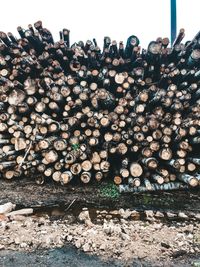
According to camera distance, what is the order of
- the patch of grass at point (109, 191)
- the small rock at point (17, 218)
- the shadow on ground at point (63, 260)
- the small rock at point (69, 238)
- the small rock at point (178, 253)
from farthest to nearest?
1. the patch of grass at point (109, 191)
2. the small rock at point (17, 218)
3. the small rock at point (69, 238)
4. the small rock at point (178, 253)
5. the shadow on ground at point (63, 260)

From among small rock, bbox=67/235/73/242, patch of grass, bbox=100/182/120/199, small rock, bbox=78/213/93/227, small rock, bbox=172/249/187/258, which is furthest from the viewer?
patch of grass, bbox=100/182/120/199

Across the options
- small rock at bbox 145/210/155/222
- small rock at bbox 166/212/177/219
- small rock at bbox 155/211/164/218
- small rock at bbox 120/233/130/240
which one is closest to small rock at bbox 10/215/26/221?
small rock at bbox 120/233/130/240

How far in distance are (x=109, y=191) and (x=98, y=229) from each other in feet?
3.30

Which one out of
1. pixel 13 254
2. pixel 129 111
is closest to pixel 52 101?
pixel 129 111

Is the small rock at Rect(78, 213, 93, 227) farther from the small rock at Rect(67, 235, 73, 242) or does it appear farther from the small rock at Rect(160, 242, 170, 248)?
the small rock at Rect(160, 242, 170, 248)

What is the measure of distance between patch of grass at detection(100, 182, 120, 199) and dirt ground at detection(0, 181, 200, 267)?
2.2 inches

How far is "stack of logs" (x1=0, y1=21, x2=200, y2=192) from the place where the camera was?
4137mm

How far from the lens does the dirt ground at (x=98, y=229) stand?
2.72 metres

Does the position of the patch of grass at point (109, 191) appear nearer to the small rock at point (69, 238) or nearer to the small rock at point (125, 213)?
the small rock at point (125, 213)

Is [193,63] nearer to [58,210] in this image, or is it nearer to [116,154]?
[116,154]

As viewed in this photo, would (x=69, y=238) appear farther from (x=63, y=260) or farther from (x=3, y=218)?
(x=3, y=218)


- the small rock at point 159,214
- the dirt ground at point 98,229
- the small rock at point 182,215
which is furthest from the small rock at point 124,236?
the small rock at point 182,215

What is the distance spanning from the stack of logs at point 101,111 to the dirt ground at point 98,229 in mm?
267

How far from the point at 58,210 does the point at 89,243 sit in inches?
33.8
